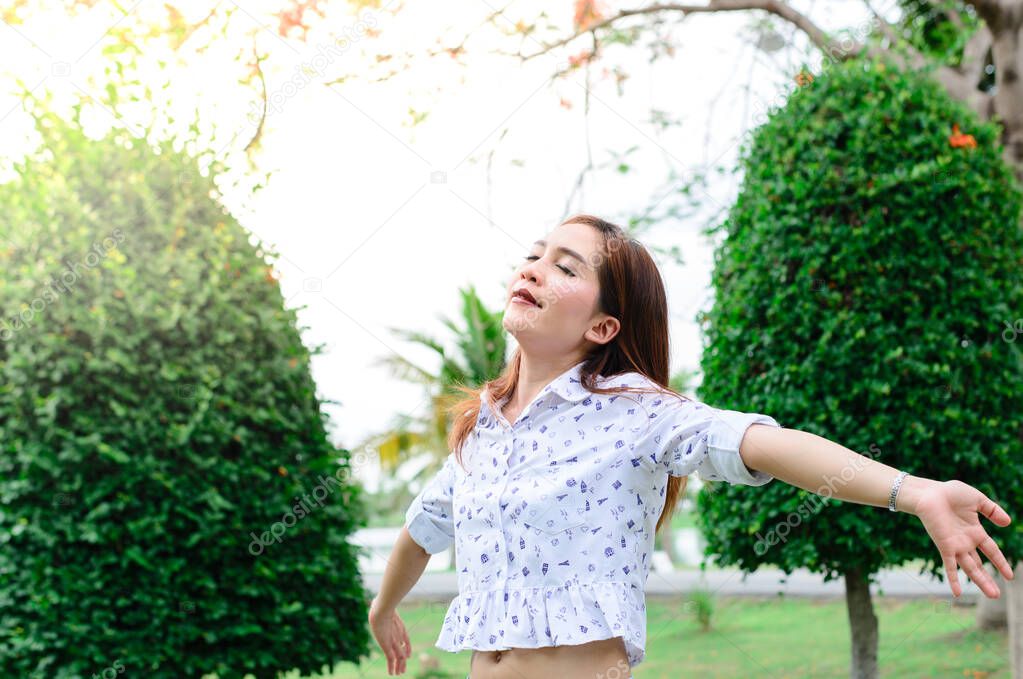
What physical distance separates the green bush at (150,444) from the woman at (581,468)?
2.24 meters

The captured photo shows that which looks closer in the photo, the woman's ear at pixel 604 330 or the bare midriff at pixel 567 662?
the bare midriff at pixel 567 662

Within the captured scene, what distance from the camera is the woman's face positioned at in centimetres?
230

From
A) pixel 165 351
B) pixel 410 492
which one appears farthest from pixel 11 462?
pixel 410 492

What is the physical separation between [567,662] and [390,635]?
2.58 ft

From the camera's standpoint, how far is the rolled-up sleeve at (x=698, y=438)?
6.28ft

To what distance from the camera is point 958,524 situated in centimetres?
166

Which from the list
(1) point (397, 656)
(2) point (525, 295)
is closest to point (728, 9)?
(2) point (525, 295)

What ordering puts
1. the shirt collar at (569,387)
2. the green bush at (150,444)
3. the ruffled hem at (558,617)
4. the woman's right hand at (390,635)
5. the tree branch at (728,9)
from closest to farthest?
1. the ruffled hem at (558,617)
2. the shirt collar at (569,387)
3. the woman's right hand at (390,635)
4. the green bush at (150,444)
5. the tree branch at (728,9)

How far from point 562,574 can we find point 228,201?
3426 millimetres

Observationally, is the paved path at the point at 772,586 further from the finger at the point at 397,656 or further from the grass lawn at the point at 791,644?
the finger at the point at 397,656

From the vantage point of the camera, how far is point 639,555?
86.0 inches

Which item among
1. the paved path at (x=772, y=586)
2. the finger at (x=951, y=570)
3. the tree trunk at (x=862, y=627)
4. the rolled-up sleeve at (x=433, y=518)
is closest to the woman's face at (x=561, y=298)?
the rolled-up sleeve at (x=433, y=518)

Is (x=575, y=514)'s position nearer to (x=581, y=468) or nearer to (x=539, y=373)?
(x=581, y=468)

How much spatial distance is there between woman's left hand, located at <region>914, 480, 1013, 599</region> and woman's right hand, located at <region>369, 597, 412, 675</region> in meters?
1.52
